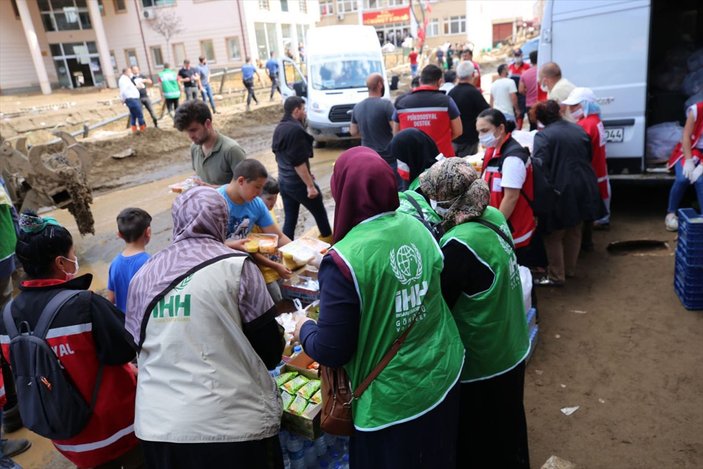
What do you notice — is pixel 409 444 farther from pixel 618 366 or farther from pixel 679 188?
pixel 679 188

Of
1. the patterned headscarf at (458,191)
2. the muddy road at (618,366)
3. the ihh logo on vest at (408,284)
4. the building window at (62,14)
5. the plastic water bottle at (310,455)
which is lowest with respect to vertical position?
the muddy road at (618,366)

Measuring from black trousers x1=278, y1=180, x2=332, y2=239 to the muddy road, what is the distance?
8.55 ft

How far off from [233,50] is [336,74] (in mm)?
26620

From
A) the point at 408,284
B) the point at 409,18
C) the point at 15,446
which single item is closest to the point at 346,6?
the point at 409,18

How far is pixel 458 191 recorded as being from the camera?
8.33 feet

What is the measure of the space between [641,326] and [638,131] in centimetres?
276

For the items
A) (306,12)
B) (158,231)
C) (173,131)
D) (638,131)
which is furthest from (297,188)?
(306,12)

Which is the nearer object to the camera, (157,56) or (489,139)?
(489,139)

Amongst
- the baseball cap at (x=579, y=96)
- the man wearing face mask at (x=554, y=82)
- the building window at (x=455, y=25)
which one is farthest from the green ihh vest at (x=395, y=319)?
the building window at (x=455, y=25)

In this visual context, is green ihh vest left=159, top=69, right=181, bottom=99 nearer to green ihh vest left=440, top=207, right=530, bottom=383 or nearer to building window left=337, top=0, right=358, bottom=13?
green ihh vest left=440, top=207, right=530, bottom=383

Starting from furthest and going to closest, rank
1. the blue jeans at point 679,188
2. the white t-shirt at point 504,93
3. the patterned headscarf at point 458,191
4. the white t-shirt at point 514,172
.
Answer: the white t-shirt at point 504,93 → the blue jeans at point 679,188 → the white t-shirt at point 514,172 → the patterned headscarf at point 458,191

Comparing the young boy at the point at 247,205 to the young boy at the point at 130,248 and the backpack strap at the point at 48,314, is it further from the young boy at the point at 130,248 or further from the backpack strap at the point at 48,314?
the backpack strap at the point at 48,314

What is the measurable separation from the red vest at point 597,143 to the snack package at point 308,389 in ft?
13.9

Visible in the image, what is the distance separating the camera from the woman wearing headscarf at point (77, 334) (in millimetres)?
2268
